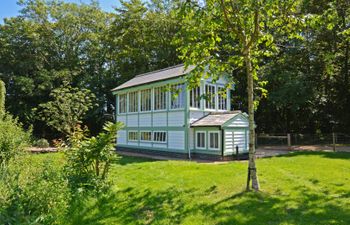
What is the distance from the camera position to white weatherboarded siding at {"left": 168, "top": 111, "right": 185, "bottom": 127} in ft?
54.4

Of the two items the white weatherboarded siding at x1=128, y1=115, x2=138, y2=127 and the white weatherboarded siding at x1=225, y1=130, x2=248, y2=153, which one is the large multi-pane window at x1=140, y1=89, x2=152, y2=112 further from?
the white weatherboarded siding at x1=225, y1=130, x2=248, y2=153

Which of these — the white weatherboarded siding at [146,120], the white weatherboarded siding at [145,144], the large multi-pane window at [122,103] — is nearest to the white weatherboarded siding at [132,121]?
the white weatherboarded siding at [146,120]

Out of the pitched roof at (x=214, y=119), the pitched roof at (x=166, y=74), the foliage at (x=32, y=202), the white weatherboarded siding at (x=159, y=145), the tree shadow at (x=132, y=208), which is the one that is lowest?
the tree shadow at (x=132, y=208)

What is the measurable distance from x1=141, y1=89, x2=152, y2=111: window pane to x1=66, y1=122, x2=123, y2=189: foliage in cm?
1100

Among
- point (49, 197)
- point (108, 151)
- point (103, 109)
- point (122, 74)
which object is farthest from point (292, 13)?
point (103, 109)

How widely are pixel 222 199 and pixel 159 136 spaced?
11.8 metres

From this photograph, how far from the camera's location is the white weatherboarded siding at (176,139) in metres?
16.6

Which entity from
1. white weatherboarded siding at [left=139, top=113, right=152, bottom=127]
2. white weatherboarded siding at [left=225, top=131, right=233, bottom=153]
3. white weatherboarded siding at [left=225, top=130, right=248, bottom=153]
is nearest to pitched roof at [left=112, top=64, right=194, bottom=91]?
white weatherboarded siding at [left=139, top=113, right=152, bottom=127]

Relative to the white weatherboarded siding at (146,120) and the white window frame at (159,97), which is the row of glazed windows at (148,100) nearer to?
the white window frame at (159,97)

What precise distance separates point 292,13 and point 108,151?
627 cm

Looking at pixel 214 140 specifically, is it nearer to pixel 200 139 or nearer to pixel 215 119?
pixel 200 139

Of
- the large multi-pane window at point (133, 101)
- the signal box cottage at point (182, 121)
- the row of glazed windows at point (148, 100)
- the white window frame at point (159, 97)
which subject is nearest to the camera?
the signal box cottage at point (182, 121)

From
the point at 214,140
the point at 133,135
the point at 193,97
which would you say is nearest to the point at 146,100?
the point at 133,135

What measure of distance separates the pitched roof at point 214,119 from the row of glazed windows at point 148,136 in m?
2.70
